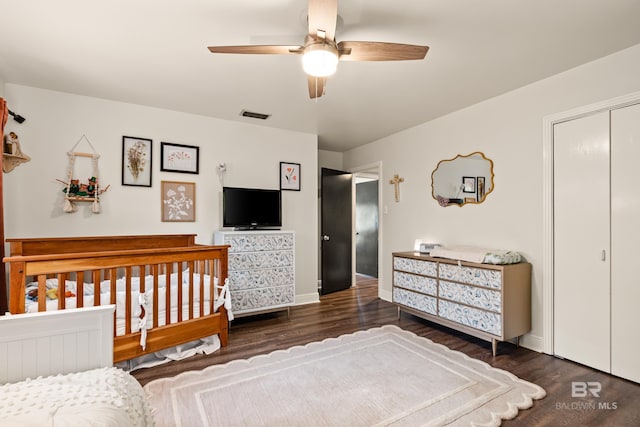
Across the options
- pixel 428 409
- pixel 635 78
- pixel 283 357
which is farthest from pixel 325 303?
pixel 635 78

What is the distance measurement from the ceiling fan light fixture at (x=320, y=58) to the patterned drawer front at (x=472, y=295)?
7.53 feet

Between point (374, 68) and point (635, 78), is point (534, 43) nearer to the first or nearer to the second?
point (635, 78)

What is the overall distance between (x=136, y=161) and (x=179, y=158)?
44 cm

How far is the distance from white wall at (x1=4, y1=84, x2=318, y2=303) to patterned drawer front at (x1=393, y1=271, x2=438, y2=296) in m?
1.29

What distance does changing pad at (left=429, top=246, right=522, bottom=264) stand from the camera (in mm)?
2684

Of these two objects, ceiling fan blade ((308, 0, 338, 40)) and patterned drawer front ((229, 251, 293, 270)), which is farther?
patterned drawer front ((229, 251, 293, 270))

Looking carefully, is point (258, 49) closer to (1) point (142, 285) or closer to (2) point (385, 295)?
(1) point (142, 285)

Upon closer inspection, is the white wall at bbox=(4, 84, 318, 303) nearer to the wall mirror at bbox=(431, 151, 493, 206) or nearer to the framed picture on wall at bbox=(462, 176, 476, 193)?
the wall mirror at bbox=(431, 151, 493, 206)

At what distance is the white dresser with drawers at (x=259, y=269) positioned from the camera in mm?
3365

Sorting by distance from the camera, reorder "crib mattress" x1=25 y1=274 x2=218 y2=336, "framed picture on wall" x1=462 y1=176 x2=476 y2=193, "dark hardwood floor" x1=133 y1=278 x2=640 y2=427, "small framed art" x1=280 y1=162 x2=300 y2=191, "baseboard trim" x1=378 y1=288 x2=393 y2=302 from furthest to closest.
A: "baseboard trim" x1=378 y1=288 x2=393 y2=302 < "small framed art" x1=280 y1=162 x2=300 y2=191 < "framed picture on wall" x1=462 y1=176 x2=476 y2=193 < "crib mattress" x1=25 y1=274 x2=218 y2=336 < "dark hardwood floor" x1=133 y1=278 x2=640 y2=427

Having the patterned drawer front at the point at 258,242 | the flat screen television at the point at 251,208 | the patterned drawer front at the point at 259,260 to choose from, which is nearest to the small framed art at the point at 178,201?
the flat screen television at the point at 251,208

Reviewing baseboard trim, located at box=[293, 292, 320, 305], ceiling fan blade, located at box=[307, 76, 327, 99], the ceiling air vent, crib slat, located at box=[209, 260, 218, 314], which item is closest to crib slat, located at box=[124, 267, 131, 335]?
crib slat, located at box=[209, 260, 218, 314]

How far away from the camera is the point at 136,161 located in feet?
10.8

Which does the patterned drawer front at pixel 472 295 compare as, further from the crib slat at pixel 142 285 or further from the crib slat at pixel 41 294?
the crib slat at pixel 41 294
